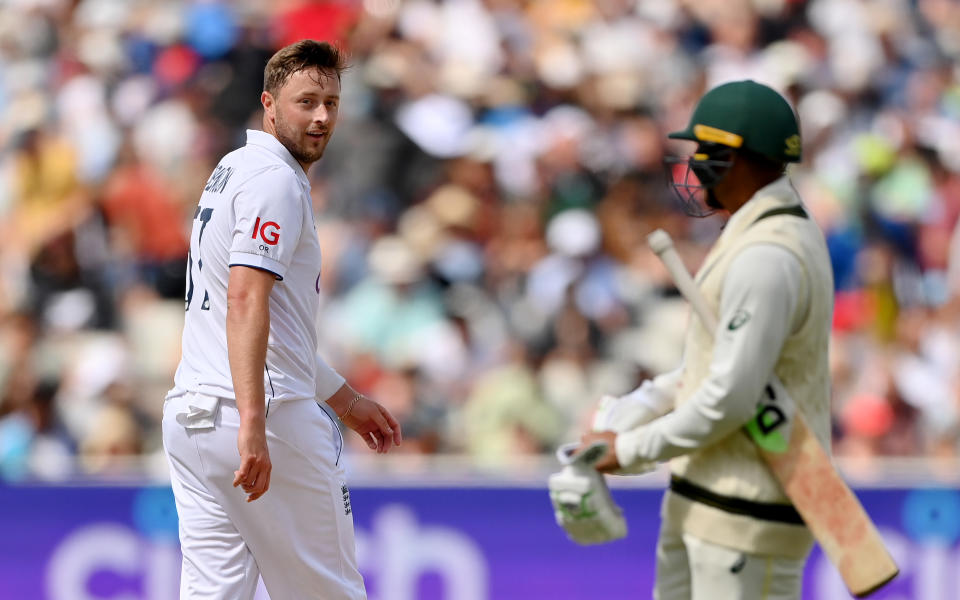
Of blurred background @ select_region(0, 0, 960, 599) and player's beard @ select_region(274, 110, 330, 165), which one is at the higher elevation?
blurred background @ select_region(0, 0, 960, 599)

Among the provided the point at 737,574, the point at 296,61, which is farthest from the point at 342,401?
the point at 737,574

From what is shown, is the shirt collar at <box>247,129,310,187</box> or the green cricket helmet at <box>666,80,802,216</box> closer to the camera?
the green cricket helmet at <box>666,80,802,216</box>

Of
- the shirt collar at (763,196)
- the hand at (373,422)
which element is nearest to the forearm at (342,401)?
the hand at (373,422)

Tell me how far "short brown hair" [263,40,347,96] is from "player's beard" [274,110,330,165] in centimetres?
9

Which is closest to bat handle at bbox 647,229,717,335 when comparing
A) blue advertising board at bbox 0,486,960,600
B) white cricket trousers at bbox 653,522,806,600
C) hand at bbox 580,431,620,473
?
hand at bbox 580,431,620,473

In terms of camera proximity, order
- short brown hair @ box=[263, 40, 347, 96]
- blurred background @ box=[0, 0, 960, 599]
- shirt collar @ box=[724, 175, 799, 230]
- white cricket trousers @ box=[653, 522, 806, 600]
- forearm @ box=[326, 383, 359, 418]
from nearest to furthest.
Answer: white cricket trousers @ box=[653, 522, 806, 600], shirt collar @ box=[724, 175, 799, 230], short brown hair @ box=[263, 40, 347, 96], forearm @ box=[326, 383, 359, 418], blurred background @ box=[0, 0, 960, 599]

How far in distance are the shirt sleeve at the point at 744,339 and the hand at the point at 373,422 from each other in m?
1.08

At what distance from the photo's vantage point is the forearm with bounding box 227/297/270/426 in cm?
350

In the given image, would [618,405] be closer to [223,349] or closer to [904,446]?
[223,349]

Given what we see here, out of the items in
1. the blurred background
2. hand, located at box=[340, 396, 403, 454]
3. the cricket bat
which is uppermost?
the blurred background

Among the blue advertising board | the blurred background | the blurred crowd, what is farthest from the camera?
the blurred crowd

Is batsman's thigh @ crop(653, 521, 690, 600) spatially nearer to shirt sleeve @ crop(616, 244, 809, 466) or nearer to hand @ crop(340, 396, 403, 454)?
shirt sleeve @ crop(616, 244, 809, 466)

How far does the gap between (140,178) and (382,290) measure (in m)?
1.92

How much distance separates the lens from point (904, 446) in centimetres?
781
